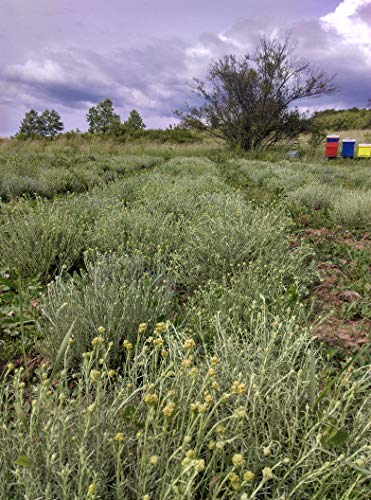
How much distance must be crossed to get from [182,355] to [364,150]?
1847cm

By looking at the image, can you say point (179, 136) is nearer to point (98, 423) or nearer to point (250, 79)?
point (250, 79)

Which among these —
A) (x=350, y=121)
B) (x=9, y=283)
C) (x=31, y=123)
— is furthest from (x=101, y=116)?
(x=9, y=283)

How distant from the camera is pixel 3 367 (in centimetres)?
197

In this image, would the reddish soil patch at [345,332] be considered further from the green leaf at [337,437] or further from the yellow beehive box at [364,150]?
the yellow beehive box at [364,150]

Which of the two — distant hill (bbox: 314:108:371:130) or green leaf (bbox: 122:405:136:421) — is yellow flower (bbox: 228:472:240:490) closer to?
green leaf (bbox: 122:405:136:421)

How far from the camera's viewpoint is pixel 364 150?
1702 centimetres

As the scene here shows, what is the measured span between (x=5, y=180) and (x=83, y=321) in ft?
17.5

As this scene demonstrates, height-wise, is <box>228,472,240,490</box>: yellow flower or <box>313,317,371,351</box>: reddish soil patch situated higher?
<box>228,472,240,490</box>: yellow flower

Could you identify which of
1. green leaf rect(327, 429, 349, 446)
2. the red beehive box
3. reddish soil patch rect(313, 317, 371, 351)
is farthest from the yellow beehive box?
green leaf rect(327, 429, 349, 446)

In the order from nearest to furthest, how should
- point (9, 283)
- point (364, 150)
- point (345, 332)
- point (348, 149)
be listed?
point (345, 332)
point (9, 283)
point (364, 150)
point (348, 149)

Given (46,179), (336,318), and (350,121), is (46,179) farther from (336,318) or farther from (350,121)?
(350,121)

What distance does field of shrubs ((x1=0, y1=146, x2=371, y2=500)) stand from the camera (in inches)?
43.6

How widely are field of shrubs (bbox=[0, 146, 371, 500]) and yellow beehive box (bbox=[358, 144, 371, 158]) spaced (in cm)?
1385

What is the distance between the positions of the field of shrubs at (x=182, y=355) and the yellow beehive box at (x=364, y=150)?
45.4 feet
